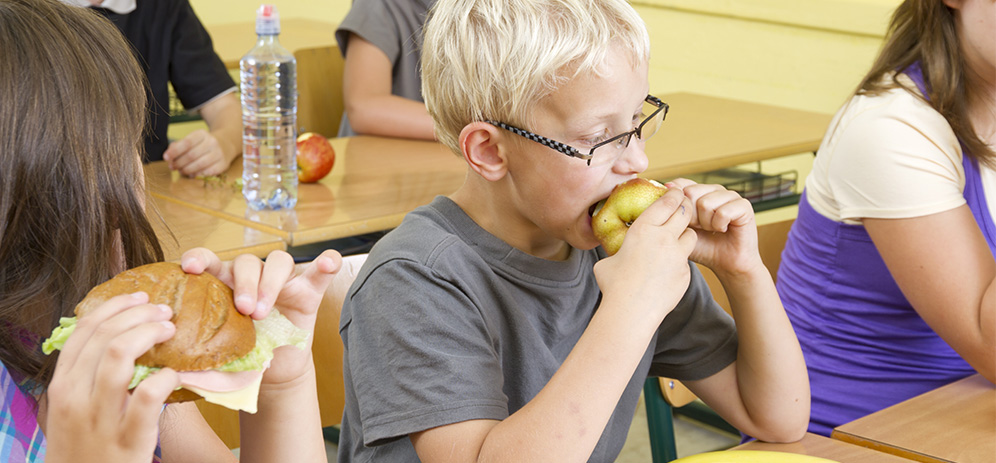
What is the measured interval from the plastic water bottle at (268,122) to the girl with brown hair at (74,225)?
1.26m

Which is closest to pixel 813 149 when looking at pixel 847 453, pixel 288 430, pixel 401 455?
pixel 847 453

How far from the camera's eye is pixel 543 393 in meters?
1.12

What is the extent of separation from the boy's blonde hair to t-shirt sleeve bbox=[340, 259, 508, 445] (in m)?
0.24

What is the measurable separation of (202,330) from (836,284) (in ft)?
4.30

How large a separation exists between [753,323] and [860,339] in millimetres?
509

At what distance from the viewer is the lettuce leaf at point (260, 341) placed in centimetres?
86

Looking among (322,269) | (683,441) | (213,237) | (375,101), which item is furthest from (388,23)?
(322,269)

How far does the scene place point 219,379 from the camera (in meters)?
0.88

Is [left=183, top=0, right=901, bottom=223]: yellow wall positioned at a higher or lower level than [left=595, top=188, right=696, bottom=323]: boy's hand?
lower

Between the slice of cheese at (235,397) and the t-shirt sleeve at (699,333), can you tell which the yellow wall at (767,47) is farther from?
the slice of cheese at (235,397)

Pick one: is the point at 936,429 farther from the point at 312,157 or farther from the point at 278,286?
the point at 312,157

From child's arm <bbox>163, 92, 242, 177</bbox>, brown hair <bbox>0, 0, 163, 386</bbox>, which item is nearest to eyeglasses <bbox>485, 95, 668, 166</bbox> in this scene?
brown hair <bbox>0, 0, 163, 386</bbox>

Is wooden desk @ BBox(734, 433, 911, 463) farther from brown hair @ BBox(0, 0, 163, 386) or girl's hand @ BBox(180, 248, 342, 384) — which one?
brown hair @ BBox(0, 0, 163, 386)

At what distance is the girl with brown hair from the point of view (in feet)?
3.13
